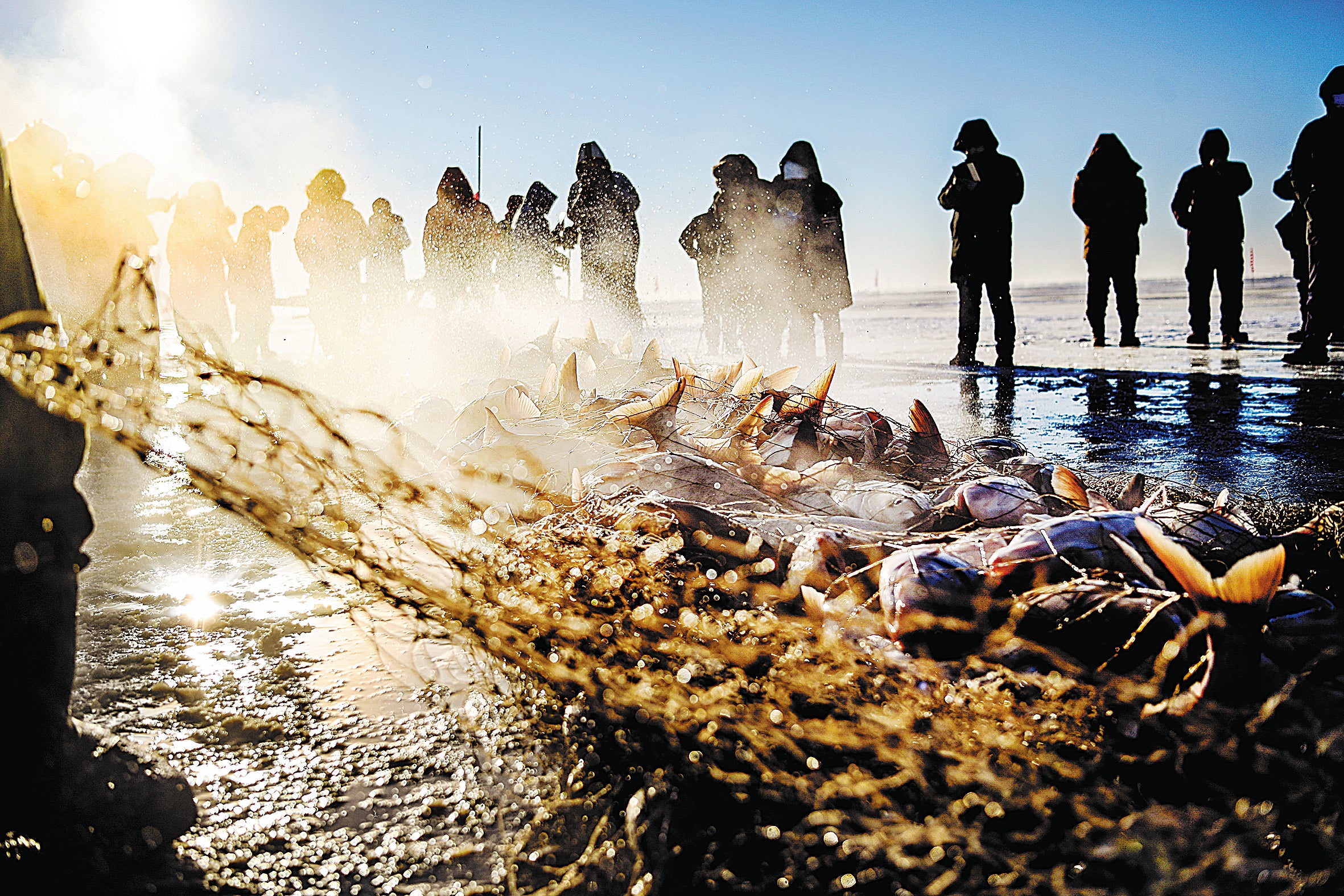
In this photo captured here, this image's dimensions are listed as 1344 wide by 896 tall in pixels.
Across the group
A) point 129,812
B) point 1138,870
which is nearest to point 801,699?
point 1138,870

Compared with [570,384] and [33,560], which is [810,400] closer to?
[570,384]

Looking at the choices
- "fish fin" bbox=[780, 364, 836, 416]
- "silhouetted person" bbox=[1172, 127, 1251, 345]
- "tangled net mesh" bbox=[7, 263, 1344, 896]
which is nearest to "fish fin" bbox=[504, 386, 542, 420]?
"fish fin" bbox=[780, 364, 836, 416]

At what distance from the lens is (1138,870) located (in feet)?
4.57

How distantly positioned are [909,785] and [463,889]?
88 centimetres

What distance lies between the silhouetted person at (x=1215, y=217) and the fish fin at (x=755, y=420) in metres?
12.7

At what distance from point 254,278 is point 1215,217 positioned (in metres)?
17.3

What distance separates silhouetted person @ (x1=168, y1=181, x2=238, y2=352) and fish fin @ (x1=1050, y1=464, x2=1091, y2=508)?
14.9 metres

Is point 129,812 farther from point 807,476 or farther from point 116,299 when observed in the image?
point 807,476

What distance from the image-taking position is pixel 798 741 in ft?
5.90

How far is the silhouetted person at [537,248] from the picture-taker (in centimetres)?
1481

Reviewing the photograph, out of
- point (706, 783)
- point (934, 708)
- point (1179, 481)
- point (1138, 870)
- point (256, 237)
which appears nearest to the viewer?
point (1138, 870)

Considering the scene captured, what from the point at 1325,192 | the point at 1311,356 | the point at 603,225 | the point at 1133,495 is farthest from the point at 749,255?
the point at 1133,495

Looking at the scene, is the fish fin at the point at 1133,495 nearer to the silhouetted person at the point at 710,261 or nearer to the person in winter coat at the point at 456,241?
the silhouetted person at the point at 710,261

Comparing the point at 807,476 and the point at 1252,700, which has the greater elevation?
the point at 807,476
